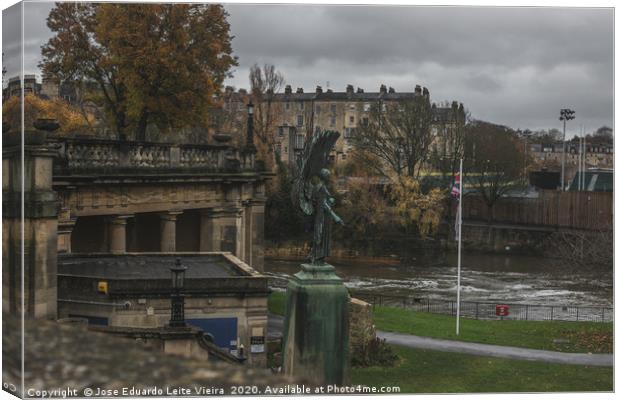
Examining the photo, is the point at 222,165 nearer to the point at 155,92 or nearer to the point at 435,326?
the point at 155,92

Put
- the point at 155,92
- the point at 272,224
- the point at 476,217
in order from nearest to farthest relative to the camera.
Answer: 1. the point at 155,92
2. the point at 272,224
3. the point at 476,217

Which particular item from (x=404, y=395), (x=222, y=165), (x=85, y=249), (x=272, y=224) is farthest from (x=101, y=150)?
(x=272, y=224)

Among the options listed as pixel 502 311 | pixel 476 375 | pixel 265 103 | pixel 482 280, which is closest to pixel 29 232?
pixel 476 375

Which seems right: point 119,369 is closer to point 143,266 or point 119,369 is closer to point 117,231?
point 143,266

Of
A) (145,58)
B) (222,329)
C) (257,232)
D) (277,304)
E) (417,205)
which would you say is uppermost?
(145,58)

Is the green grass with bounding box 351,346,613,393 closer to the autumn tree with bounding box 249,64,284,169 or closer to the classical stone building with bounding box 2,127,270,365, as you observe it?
the classical stone building with bounding box 2,127,270,365

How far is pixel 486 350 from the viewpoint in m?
23.7

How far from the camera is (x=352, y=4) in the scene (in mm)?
17688

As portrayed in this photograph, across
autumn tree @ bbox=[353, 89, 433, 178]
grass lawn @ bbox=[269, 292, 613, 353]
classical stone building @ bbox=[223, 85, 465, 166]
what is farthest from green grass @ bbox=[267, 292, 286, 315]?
autumn tree @ bbox=[353, 89, 433, 178]

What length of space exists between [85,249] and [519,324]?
11.7 meters

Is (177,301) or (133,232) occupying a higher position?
(133,232)

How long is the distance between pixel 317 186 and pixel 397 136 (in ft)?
139

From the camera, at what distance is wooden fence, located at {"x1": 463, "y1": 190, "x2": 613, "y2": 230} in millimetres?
27781

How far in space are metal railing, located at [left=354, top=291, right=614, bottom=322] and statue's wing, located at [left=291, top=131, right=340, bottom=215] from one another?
60.7 ft
